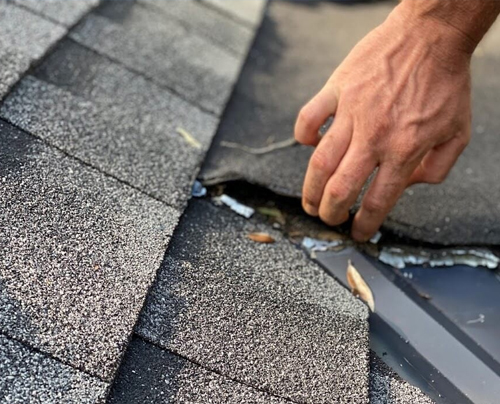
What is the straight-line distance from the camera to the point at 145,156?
71.7 inches

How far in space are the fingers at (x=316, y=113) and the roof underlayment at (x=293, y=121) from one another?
0.27 meters

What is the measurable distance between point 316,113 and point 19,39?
0.97 meters

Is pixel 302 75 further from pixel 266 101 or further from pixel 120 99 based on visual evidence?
pixel 120 99

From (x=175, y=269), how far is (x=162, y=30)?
1454 millimetres

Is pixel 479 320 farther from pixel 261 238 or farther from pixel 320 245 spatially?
pixel 261 238

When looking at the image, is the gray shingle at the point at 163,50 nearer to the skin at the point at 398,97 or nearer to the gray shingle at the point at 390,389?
the skin at the point at 398,97

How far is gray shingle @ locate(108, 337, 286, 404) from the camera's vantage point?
122cm

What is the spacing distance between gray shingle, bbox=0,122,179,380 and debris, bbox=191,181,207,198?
0.72ft

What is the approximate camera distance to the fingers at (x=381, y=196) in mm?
1683

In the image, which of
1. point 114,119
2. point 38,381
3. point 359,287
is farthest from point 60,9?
point 38,381

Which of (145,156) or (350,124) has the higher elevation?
(350,124)

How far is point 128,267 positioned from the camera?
1.39 metres

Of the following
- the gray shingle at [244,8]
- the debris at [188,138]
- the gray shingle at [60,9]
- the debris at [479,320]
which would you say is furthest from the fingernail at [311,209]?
the gray shingle at [244,8]

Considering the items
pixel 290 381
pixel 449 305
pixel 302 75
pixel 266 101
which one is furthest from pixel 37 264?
pixel 302 75
